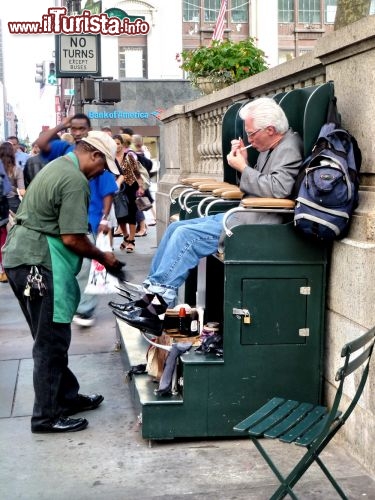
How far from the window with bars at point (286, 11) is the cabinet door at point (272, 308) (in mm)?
36190

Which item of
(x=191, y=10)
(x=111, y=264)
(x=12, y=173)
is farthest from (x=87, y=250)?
(x=191, y=10)

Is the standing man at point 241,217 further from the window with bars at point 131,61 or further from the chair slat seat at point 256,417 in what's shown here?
the window with bars at point 131,61

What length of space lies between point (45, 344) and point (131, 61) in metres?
34.7

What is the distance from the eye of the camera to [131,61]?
38.3m

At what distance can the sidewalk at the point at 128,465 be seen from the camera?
13.4 feet

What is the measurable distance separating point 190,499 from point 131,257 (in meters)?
9.15

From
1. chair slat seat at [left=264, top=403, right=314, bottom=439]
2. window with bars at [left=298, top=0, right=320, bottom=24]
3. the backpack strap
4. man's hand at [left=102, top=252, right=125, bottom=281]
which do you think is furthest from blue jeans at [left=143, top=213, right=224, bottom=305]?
window with bars at [left=298, top=0, right=320, bottom=24]

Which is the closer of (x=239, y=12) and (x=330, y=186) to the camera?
(x=330, y=186)

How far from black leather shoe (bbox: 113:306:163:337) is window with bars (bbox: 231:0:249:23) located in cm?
3552

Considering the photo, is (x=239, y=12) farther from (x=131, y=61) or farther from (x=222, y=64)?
(x=222, y=64)

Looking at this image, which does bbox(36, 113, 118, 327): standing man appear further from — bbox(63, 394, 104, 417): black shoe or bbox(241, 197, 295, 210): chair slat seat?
bbox(241, 197, 295, 210): chair slat seat

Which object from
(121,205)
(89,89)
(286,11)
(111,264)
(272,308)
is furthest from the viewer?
(286,11)

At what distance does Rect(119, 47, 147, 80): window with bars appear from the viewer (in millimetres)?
38219

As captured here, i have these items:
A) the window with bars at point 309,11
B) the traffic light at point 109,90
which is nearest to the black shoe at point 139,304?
the traffic light at point 109,90
